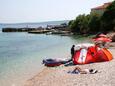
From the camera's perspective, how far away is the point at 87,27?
88.5 meters

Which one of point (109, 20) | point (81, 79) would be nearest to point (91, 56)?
point (81, 79)

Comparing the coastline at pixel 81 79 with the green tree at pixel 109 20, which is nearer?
the coastline at pixel 81 79

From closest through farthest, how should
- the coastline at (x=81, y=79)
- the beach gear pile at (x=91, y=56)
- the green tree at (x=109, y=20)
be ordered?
the coastline at (x=81, y=79), the beach gear pile at (x=91, y=56), the green tree at (x=109, y=20)

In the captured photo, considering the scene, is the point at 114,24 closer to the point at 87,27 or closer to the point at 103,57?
the point at 87,27

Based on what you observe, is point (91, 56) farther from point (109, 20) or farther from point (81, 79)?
point (109, 20)

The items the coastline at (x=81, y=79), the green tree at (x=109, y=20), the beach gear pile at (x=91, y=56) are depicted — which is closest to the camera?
the coastline at (x=81, y=79)

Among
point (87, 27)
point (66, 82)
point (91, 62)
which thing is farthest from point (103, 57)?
point (87, 27)

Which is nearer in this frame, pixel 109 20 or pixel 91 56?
pixel 91 56

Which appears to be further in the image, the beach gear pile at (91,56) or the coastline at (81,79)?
the beach gear pile at (91,56)

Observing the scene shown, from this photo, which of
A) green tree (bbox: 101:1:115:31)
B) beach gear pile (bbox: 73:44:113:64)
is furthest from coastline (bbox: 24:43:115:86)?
green tree (bbox: 101:1:115:31)

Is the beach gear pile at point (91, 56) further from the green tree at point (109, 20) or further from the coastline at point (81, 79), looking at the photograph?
the green tree at point (109, 20)

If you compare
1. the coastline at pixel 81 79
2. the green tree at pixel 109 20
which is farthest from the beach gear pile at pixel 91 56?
the green tree at pixel 109 20

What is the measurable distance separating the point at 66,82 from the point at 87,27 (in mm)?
69643

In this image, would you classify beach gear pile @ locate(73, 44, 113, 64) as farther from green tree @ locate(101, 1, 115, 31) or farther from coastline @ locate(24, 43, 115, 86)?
green tree @ locate(101, 1, 115, 31)
